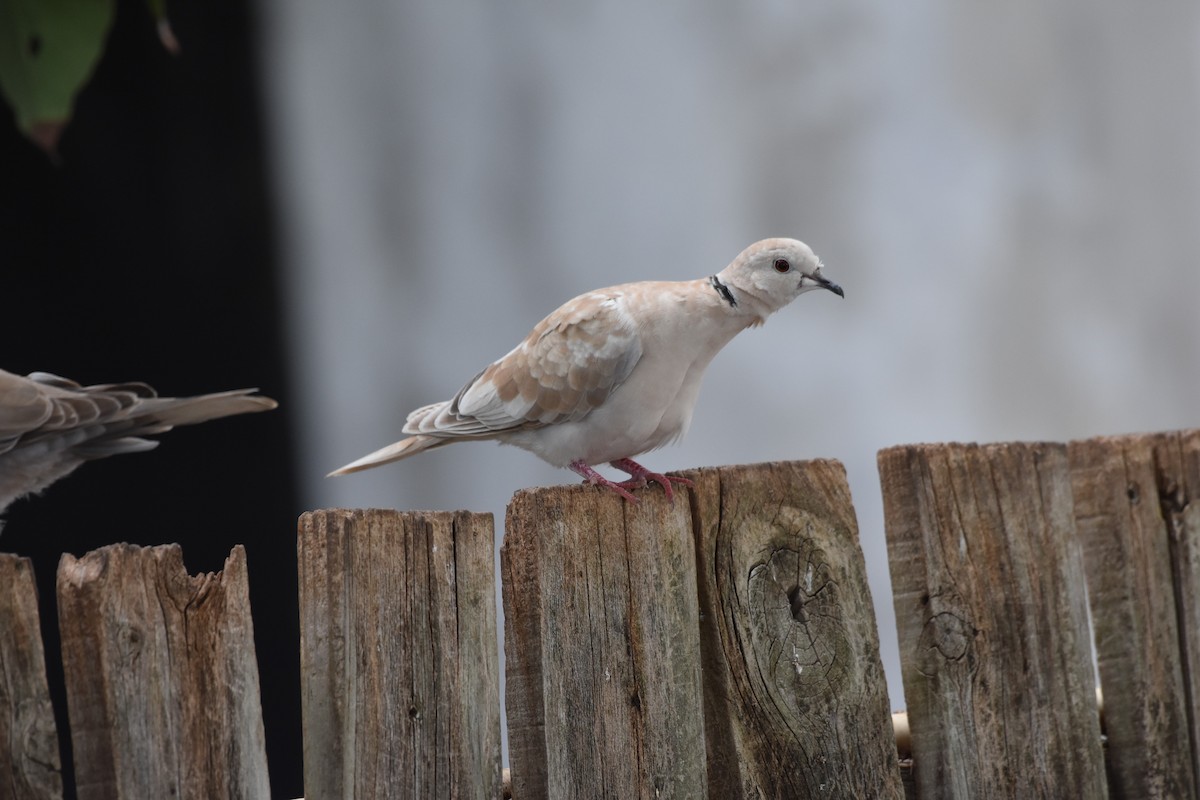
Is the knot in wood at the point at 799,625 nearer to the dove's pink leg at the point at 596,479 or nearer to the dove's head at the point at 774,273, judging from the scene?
the dove's pink leg at the point at 596,479

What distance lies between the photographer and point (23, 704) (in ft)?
5.24

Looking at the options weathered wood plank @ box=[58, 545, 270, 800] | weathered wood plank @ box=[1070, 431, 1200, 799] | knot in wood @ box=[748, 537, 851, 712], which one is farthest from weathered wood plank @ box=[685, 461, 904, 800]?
weathered wood plank @ box=[58, 545, 270, 800]

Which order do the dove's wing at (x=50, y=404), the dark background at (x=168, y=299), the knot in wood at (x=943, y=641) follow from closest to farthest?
the knot in wood at (x=943, y=641)
the dove's wing at (x=50, y=404)
the dark background at (x=168, y=299)

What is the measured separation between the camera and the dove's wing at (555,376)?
222 centimetres

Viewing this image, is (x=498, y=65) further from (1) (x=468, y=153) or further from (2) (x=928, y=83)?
(2) (x=928, y=83)

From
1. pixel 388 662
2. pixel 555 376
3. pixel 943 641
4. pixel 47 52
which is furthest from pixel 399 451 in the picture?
pixel 47 52

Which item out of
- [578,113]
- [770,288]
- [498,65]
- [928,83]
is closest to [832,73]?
Result: [928,83]

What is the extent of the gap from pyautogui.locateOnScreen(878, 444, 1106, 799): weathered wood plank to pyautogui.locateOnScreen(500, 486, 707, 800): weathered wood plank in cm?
40

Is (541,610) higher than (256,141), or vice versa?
(256,141)

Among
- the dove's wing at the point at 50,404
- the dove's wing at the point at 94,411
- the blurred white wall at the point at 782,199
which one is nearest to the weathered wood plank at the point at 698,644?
the dove's wing at the point at 94,411

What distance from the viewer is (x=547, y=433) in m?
2.31

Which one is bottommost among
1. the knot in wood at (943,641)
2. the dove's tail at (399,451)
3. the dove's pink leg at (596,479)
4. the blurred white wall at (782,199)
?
the knot in wood at (943,641)

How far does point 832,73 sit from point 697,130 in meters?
0.47

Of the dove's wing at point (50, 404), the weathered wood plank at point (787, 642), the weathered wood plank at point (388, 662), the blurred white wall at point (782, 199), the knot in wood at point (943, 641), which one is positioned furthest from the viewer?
the blurred white wall at point (782, 199)
